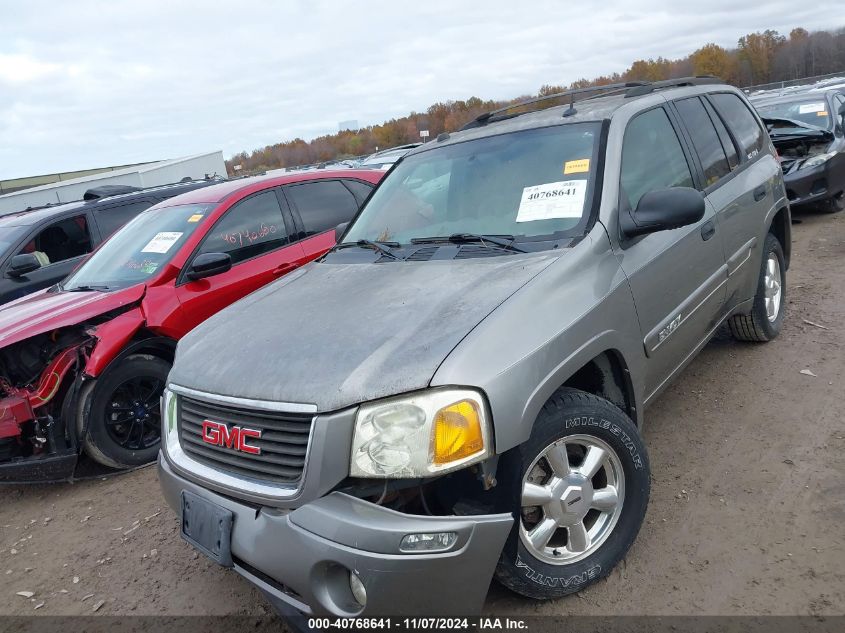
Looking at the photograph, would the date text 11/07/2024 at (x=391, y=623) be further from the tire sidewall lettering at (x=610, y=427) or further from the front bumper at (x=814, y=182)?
the front bumper at (x=814, y=182)

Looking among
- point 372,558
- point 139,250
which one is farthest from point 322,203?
point 372,558

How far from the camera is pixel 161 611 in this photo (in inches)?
113

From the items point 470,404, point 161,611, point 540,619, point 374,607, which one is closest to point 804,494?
point 540,619

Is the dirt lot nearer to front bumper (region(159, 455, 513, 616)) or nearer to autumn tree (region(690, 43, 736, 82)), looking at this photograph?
front bumper (region(159, 455, 513, 616))

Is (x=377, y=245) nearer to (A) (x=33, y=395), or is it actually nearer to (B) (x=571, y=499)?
(B) (x=571, y=499)

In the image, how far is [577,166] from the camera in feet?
9.87

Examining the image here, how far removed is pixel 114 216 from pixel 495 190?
5.54 m

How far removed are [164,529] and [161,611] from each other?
2.47 feet

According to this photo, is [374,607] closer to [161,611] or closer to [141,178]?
[161,611]

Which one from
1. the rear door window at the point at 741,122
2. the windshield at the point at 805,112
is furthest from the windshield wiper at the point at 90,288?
the windshield at the point at 805,112

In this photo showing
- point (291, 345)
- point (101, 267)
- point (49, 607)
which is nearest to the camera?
point (291, 345)

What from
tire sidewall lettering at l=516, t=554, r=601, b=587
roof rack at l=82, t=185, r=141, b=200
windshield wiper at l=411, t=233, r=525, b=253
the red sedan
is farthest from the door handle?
roof rack at l=82, t=185, r=141, b=200

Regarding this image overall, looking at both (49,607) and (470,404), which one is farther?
(49,607)

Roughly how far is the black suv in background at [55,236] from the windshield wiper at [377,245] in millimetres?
4097
